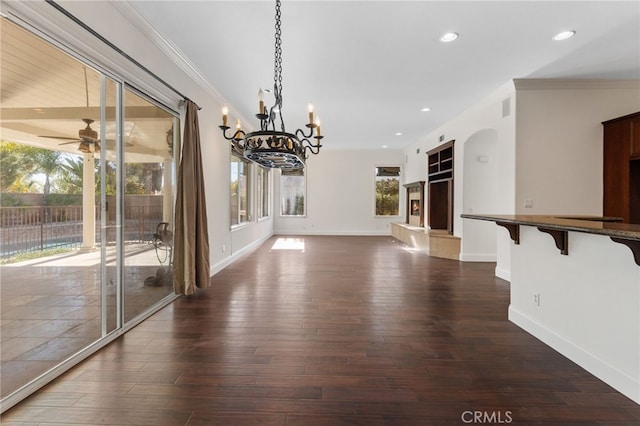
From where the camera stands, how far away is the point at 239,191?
6586 millimetres

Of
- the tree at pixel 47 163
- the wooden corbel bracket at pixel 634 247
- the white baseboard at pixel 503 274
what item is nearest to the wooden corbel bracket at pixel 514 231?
the wooden corbel bracket at pixel 634 247

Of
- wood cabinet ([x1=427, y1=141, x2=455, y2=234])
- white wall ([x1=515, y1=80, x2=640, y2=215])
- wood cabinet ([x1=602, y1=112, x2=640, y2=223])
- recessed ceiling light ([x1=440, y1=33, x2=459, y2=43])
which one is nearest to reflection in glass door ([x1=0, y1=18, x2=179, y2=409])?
recessed ceiling light ([x1=440, y1=33, x2=459, y2=43])

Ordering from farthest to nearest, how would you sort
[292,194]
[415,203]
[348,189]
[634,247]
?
1. [292,194]
2. [348,189]
3. [415,203]
4. [634,247]

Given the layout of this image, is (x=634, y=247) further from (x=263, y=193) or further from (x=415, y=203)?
(x=263, y=193)

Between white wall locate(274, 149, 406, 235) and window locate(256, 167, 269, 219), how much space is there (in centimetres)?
92

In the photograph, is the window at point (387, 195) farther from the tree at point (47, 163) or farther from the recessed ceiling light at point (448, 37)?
the tree at point (47, 163)

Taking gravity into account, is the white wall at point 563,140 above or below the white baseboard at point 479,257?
above

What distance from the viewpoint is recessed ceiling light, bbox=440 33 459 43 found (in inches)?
122

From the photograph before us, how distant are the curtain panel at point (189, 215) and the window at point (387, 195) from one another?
7.51 meters

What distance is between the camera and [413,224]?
→ 910 cm

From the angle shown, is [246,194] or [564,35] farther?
[246,194]

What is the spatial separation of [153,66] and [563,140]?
215 inches

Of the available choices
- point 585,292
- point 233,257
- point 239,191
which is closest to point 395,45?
point 585,292

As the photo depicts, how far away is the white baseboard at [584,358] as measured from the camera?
189cm
